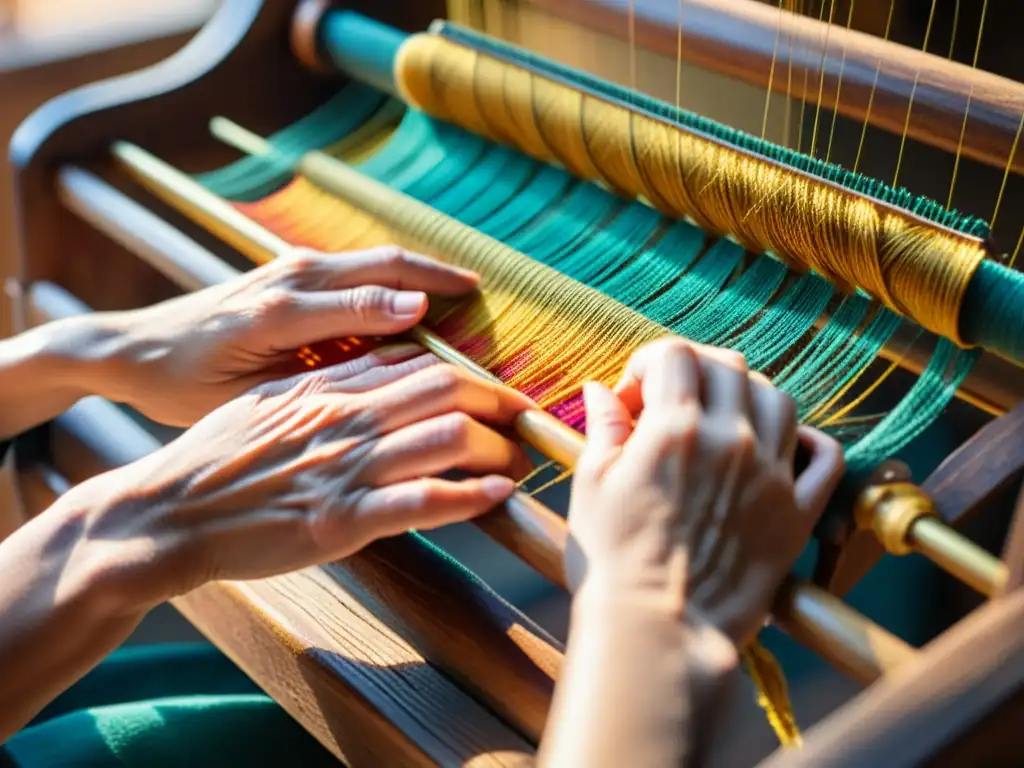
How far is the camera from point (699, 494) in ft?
2.23

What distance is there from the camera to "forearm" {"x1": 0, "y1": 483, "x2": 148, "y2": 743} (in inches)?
30.5

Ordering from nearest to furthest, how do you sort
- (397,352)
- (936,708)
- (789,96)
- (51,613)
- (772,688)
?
(936,708), (772,688), (51,613), (397,352), (789,96)

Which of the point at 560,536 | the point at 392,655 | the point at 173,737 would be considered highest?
the point at 560,536

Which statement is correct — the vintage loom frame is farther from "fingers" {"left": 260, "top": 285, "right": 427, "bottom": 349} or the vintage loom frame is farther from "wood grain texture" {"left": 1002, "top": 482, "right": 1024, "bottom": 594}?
"fingers" {"left": 260, "top": 285, "right": 427, "bottom": 349}

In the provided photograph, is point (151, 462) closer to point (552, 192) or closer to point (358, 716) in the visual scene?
point (358, 716)

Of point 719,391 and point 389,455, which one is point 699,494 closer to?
point 719,391

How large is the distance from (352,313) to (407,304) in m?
0.04

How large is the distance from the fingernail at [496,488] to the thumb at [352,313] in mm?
182

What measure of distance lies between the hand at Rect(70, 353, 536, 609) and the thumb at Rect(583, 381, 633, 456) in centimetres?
7

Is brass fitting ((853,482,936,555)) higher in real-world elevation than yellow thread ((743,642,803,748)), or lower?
higher

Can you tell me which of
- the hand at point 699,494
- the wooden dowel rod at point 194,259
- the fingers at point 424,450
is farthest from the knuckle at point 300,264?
the hand at point 699,494

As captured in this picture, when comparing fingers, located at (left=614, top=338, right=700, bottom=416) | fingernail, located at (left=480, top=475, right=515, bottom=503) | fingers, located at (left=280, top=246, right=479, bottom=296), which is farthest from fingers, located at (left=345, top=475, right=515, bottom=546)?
fingers, located at (left=280, top=246, right=479, bottom=296)

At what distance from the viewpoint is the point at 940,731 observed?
557 mm

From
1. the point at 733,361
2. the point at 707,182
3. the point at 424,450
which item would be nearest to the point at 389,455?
the point at 424,450
